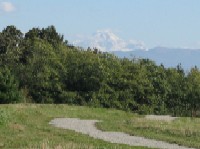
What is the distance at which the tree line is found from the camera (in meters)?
44.5

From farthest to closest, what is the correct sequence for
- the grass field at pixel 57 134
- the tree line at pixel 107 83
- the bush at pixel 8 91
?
the tree line at pixel 107 83 → the bush at pixel 8 91 → the grass field at pixel 57 134

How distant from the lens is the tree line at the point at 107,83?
4453cm

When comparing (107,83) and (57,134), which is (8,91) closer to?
(107,83)

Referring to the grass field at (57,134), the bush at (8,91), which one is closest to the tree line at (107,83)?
the bush at (8,91)

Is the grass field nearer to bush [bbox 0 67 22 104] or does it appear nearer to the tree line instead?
bush [bbox 0 67 22 104]

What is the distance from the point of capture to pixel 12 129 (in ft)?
62.5

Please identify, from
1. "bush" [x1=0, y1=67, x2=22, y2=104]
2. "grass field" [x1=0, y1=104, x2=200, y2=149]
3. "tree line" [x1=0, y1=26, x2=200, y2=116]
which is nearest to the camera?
"grass field" [x1=0, y1=104, x2=200, y2=149]

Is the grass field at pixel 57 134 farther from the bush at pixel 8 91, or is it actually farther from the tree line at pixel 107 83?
the tree line at pixel 107 83

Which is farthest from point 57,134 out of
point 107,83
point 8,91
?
point 107,83

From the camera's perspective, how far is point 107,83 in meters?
45.1

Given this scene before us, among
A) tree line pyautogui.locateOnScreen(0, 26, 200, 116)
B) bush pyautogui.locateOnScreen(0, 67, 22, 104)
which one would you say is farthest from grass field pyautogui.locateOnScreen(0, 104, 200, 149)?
A: tree line pyautogui.locateOnScreen(0, 26, 200, 116)

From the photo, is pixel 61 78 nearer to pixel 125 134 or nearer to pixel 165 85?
pixel 165 85

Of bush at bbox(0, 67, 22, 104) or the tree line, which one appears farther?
the tree line

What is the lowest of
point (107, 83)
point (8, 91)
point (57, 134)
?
point (57, 134)
